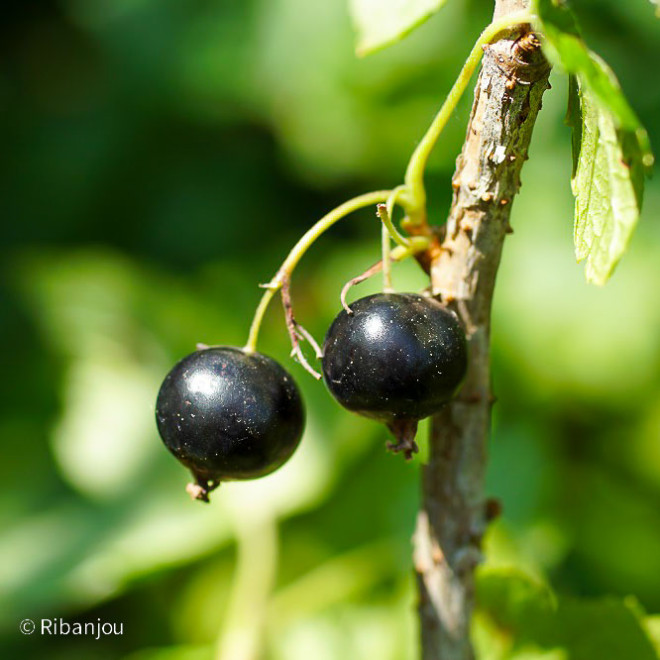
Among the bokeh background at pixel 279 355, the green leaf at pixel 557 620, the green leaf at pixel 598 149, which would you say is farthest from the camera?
the bokeh background at pixel 279 355

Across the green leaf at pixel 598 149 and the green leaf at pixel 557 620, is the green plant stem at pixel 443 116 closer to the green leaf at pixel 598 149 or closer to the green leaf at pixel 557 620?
the green leaf at pixel 598 149

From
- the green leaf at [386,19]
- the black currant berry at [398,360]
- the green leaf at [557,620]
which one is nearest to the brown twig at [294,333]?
the black currant berry at [398,360]

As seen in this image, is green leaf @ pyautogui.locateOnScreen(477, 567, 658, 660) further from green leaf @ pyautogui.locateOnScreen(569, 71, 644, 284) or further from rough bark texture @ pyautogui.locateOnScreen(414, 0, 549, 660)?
green leaf @ pyautogui.locateOnScreen(569, 71, 644, 284)

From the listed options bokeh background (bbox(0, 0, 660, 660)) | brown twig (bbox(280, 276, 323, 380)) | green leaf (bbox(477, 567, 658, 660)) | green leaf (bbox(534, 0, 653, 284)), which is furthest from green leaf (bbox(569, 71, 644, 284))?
bokeh background (bbox(0, 0, 660, 660))

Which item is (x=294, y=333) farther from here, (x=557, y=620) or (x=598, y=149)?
(x=557, y=620)

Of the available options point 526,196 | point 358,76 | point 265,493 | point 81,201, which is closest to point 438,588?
point 265,493

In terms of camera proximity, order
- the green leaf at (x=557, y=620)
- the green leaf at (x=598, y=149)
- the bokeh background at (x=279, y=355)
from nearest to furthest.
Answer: the green leaf at (x=598, y=149) < the green leaf at (x=557, y=620) < the bokeh background at (x=279, y=355)
